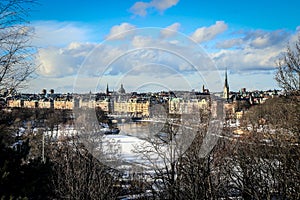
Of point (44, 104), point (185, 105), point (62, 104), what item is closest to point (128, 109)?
point (185, 105)

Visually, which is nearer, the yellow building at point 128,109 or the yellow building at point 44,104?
the yellow building at point 128,109

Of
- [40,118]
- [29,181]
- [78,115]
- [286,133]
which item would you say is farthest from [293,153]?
[40,118]

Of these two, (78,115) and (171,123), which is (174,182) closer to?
(171,123)

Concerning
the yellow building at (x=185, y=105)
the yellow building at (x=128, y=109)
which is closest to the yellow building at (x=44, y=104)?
the yellow building at (x=128, y=109)

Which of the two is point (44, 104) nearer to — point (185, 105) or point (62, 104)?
point (62, 104)

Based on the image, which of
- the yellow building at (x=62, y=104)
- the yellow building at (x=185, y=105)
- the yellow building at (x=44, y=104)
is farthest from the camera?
the yellow building at (x=44, y=104)

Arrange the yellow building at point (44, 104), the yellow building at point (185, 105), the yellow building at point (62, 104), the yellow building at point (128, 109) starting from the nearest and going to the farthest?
the yellow building at point (185, 105) → the yellow building at point (128, 109) → the yellow building at point (62, 104) → the yellow building at point (44, 104)

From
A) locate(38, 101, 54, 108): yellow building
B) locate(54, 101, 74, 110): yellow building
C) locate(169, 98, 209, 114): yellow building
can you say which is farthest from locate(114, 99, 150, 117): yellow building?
locate(38, 101, 54, 108): yellow building

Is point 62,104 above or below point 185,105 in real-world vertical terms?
below

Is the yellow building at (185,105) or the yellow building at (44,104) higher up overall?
the yellow building at (185,105)

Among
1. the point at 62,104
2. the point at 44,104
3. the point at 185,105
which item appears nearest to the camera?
the point at 185,105

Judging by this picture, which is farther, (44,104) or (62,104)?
(44,104)

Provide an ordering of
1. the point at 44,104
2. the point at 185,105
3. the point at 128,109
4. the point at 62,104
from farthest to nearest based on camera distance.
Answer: the point at 44,104 < the point at 62,104 < the point at 128,109 < the point at 185,105

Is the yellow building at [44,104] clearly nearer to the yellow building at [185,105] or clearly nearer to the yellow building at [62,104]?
the yellow building at [62,104]
